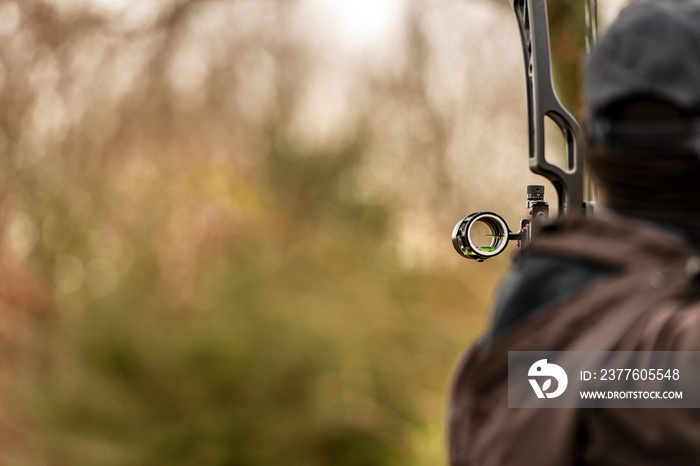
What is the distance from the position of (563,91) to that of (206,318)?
2.21m

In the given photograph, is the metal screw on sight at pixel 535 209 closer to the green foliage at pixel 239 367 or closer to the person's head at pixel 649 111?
the person's head at pixel 649 111

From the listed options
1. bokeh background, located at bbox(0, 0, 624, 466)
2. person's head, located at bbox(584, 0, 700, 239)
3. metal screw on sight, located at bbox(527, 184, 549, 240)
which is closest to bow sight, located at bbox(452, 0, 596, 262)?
metal screw on sight, located at bbox(527, 184, 549, 240)

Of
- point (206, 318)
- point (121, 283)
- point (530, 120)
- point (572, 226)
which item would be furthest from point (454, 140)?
point (572, 226)

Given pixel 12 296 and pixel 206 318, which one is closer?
pixel 206 318

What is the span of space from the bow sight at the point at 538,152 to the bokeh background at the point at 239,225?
283cm

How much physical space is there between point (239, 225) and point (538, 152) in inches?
147

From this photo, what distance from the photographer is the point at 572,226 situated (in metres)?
0.68

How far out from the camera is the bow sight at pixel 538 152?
42.3 inches

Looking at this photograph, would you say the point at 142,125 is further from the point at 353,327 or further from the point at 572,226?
the point at 572,226

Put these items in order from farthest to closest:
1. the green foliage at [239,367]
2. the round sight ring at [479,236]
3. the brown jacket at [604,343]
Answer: the green foliage at [239,367] → the round sight ring at [479,236] → the brown jacket at [604,343]

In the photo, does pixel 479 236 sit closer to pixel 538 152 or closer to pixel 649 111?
pixel 538 152

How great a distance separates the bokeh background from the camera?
4223 mm

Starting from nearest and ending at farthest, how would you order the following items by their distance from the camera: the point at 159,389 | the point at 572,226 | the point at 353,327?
the point at 572,226
the point at 159,389
the point at 353,327

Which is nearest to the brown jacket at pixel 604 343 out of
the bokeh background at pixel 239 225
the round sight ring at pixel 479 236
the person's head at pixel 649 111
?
the person's head at pixel 649 111
